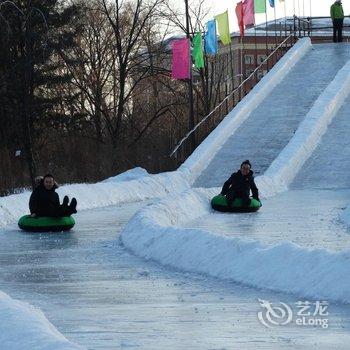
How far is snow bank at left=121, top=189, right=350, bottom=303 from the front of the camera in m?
11.2

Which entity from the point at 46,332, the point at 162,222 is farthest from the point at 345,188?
the point at 46,332

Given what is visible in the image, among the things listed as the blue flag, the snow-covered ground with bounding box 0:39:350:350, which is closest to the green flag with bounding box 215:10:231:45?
the blue flag

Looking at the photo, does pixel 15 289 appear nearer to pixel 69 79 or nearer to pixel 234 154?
pixel 234 154

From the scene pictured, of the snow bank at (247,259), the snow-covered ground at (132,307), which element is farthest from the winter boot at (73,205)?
the snow-covered ground at (132,307)

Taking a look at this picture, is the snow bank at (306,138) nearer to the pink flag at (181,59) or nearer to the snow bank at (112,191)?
the snow bank at (112,191)

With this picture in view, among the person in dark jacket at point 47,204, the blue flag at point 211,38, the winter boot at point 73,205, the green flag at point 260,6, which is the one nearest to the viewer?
the winter boot at point 73,205

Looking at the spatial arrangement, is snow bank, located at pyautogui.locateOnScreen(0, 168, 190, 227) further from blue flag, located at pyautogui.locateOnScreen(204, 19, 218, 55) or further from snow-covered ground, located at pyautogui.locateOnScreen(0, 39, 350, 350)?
blue flag, located at pyautogui.locateOnScreen(204, 19, 218, 55)

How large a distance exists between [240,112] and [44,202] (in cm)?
2011

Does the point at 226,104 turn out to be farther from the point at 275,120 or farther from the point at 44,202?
the point at 44,202

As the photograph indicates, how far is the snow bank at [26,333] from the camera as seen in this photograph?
7188 mm

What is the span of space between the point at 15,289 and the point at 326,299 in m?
3.52

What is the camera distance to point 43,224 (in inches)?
760

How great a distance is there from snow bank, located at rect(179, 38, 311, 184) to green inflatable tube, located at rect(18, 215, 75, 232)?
43.6ft

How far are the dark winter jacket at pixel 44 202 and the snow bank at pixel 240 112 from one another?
1320 cm
